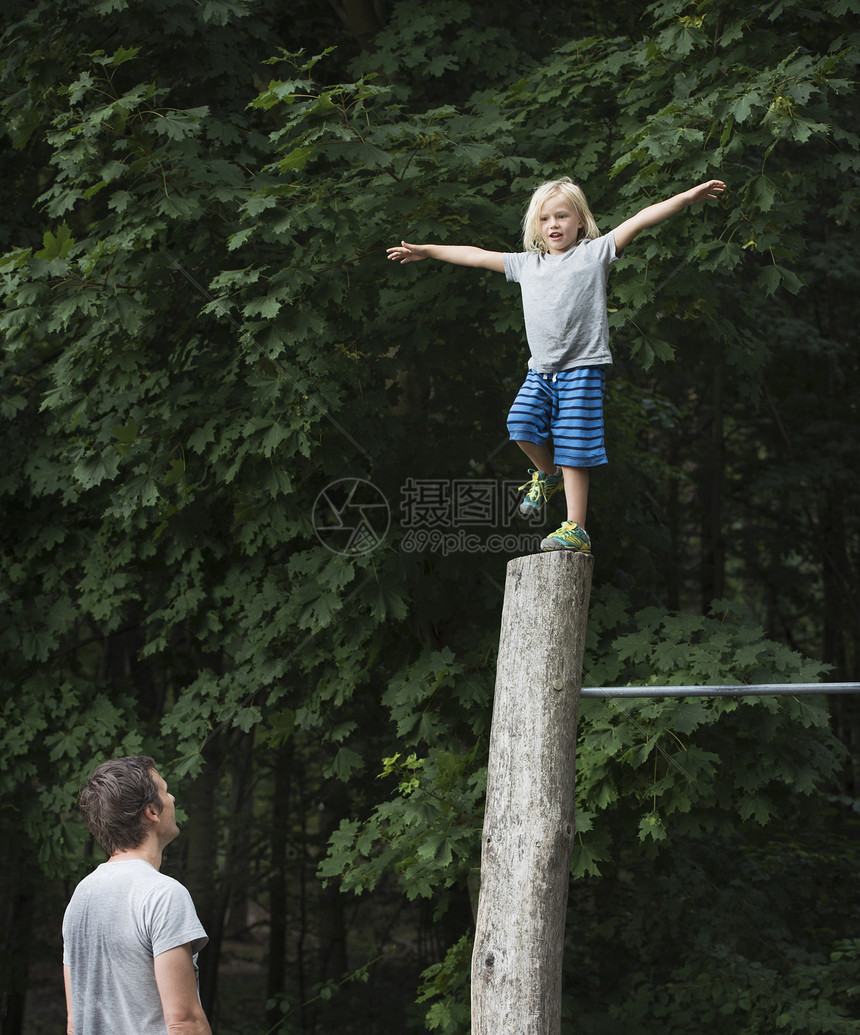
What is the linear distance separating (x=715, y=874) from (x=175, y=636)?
4.87 m

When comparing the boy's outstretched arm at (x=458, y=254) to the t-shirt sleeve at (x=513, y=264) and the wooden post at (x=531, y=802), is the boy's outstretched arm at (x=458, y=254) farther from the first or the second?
the wooden post at (x=531, y=802)

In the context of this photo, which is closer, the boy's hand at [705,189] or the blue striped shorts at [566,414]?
the boy's hand at [705,189]

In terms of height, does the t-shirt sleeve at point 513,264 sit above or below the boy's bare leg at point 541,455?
above

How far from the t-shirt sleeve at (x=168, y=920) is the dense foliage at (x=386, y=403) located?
2.74 meters

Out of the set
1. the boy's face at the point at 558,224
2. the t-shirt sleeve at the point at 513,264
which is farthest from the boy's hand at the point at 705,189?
the t-shirt sleeve at the point at 513,264

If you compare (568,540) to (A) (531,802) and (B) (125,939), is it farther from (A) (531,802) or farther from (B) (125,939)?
(B) (125,939)

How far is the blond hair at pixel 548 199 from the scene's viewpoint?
362 cm

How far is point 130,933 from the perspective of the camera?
2.33 m

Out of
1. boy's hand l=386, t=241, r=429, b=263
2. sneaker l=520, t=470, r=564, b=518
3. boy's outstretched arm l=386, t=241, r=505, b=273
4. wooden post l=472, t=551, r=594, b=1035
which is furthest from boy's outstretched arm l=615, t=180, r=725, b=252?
wooden post l=472, t=551, r=594, b=1035

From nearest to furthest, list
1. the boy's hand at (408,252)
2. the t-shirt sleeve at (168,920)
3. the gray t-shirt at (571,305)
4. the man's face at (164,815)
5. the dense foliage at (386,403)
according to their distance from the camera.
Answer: the t-shirt sleeve at (168,920) → the man's face at (164,815) → the gray t-shirt at (571,305) → the boy's hand at (408,252) → the dense foliage at (386,403)

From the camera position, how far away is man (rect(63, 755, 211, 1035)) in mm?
2303

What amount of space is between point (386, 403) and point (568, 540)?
2.74 m

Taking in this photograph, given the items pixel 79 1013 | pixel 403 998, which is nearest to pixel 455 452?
pixel 79 1013

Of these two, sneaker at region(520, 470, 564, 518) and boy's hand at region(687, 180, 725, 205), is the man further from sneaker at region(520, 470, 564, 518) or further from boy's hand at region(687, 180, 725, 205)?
boy's hand at region(687, 180, 725, 205)
